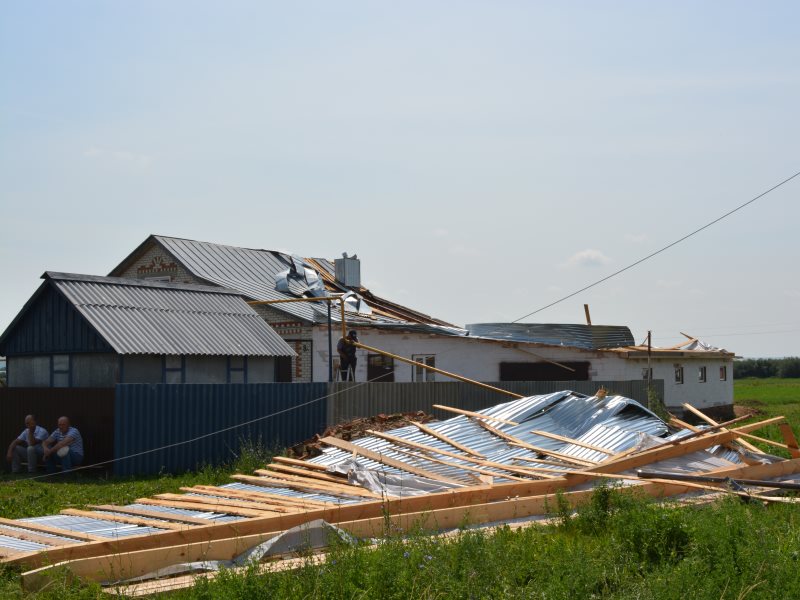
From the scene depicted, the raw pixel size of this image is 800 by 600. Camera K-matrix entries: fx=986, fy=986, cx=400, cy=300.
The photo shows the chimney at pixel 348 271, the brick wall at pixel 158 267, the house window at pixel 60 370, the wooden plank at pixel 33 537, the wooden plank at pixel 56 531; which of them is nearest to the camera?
the wooden plank at pixel 33 537

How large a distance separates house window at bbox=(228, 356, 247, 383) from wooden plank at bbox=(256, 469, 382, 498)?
345 inches

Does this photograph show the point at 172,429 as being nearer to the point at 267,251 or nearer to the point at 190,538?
the point at 190,538

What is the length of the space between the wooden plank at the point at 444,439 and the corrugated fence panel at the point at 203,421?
2581mm

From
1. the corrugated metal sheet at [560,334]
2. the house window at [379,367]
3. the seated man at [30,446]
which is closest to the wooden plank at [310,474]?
the seated man at [30,446]

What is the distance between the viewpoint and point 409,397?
21.5m

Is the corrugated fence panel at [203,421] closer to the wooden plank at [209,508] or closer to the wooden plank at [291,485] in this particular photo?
the wooden plank at [291,485]

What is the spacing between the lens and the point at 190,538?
930 cm

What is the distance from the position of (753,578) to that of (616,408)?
33.8 ft

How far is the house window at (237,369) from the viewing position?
2333 centimetres

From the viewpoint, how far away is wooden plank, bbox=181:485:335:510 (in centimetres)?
1136

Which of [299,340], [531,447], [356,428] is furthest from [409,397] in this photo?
[299,340]

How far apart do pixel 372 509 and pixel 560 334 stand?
71.9 ft

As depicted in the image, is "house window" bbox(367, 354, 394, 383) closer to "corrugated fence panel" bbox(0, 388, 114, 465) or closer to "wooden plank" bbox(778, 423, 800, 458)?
"corrugated fence panel" bbox(0, 388, 114, 465)

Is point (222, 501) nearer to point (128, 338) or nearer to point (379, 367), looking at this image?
point (128, 338)
